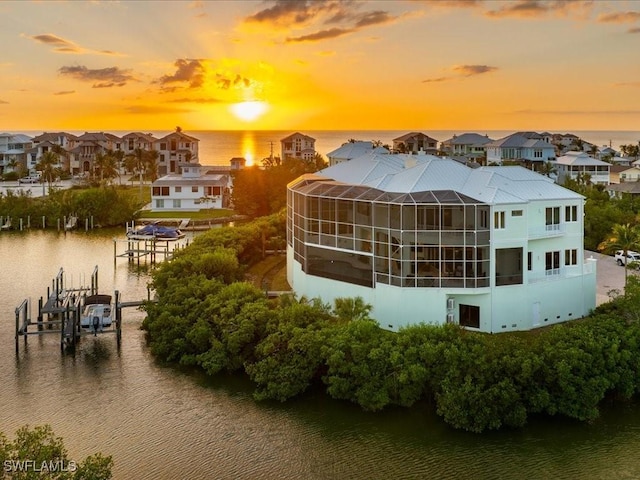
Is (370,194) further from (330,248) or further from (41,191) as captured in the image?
(41,191)

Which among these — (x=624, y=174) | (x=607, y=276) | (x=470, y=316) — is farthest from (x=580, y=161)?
(x=470, y=316)

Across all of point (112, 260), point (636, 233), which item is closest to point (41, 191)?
point (112, 260)

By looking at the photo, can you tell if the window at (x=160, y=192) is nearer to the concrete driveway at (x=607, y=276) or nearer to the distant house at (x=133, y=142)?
the distant house at (x=133, y=142)

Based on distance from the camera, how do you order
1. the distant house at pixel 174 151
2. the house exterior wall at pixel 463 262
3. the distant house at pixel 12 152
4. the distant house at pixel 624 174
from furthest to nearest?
the distant house at pixel 12 152 → the distant house at pixel 174 151 → the distant house at pixel 624 174 → the house exterior wall at pixel 463 262

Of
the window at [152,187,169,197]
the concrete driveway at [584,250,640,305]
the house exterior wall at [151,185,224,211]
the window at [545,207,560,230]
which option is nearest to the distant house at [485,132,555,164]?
the house exterior wall at [151,185,224,211]

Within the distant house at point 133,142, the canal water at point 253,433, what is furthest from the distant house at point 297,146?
the canal water at point 253,433

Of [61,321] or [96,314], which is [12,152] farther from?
[61,321]

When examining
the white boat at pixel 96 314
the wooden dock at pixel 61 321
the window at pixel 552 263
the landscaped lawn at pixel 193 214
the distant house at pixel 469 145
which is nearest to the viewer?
the wooden dock at pixel 61 321

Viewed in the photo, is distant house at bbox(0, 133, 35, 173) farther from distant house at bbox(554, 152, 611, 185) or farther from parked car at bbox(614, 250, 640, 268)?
parked car at bbox(614, 250, 640, 268)
